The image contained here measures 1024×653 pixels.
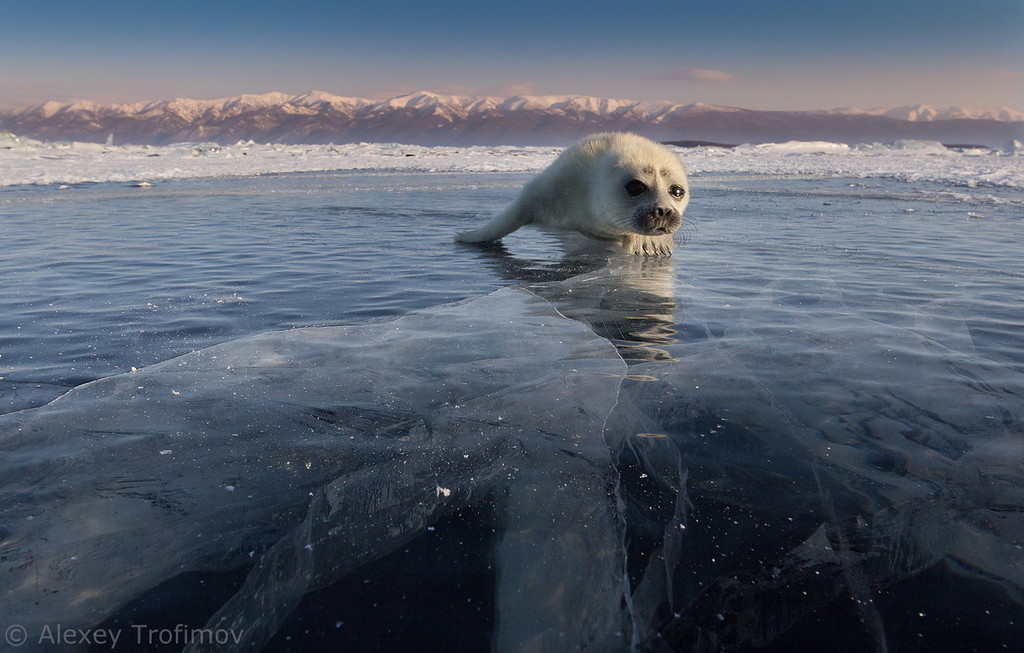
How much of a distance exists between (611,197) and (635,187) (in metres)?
0.21

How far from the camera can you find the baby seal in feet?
16.6

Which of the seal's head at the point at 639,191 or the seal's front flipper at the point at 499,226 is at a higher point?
the seal's head at the point at 639,191

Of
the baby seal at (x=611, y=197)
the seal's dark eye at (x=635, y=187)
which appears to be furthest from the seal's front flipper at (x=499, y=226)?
the seal's dark eye at (x=635, y=187)

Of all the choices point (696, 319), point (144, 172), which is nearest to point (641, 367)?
point (696, 319)

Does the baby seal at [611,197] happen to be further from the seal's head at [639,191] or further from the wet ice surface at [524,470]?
the wet ice surface at [524,470]

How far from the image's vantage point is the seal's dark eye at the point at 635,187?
5.13 m

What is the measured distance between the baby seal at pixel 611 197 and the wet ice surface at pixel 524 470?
171 centimetres

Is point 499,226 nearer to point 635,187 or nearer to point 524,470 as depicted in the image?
point 635,187

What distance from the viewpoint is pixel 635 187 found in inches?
203

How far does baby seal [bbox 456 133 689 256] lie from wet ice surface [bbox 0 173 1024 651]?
5.62ft

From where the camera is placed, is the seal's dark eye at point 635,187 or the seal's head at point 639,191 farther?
the seal's dark eye at point 635,187

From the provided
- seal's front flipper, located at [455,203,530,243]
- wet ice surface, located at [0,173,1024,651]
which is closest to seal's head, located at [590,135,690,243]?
seal's front flipper, located at [455,203,530,243]

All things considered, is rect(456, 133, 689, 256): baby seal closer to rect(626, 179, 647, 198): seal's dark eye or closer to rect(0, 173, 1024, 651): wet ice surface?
rect(626, 179, 647, 198): seal's dark eye

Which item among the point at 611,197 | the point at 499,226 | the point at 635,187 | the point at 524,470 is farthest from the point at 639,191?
the point at 524,470
